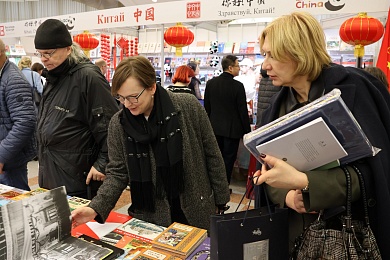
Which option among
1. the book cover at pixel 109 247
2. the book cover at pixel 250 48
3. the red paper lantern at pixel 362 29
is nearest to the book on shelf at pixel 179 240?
the book cover at pixel 109 247

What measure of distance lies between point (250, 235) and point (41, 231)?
75 cm

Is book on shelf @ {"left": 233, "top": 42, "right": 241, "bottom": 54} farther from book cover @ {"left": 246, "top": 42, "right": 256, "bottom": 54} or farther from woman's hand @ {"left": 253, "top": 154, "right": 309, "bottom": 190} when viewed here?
woman's hand @ {"left": 253, "top": 154, "right": 309, "bottom": 190}

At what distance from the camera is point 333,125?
3.09ft

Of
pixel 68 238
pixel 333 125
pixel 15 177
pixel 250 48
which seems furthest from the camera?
pixel 250 48

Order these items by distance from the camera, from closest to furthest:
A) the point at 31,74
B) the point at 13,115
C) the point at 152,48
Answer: the point at 13,115, the point at 31,74, the point at 152,48

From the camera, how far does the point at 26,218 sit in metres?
1.20

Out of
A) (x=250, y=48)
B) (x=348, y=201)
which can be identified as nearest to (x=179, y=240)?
(x=348, y=201)

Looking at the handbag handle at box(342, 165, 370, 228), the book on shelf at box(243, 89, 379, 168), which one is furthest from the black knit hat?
the handbag handle at box(342, 165, 370, 228)

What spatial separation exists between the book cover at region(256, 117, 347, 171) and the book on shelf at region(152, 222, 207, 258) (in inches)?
21.2

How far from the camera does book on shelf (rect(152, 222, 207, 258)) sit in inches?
51.7

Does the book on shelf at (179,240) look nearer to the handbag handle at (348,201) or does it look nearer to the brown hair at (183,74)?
the handbag handle at (348,201)

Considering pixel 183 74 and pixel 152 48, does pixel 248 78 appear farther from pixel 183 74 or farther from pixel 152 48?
pixel 152 48

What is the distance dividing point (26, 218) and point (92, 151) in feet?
3.24

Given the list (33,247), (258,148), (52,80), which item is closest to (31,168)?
(52,80)
